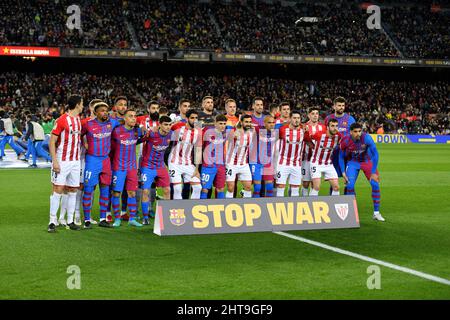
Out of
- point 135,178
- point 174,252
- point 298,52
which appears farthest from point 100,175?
point 298,52

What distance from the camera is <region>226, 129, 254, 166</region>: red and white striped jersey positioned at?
34.7ft

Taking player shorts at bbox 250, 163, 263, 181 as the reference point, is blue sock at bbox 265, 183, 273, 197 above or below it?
below

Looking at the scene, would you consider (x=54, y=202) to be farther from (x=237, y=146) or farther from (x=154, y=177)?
(x=237, y=146)

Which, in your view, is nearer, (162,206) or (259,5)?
(162,206)

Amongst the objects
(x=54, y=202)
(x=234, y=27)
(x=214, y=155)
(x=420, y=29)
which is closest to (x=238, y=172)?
(x=214, y=155)

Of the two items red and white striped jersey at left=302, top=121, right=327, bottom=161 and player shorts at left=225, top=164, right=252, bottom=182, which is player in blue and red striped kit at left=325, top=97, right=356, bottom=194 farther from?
player shorts at left=225, top=164, right=252, bottom=182

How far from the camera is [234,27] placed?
45.2m

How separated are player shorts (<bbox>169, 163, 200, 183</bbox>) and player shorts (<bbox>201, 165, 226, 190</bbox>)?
9.0 inches

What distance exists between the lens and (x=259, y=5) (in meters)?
48.3

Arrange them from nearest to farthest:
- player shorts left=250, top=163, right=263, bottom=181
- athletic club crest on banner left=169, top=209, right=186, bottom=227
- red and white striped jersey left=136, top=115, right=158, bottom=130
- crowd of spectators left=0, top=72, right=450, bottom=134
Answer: athletic club crest on banner left=169, top=209, right=186, bottom=227 → red and white striped jersey left=136, top=115, right=158, bottom=130 → player shorts left=250, top=163, right=263, bottom=181 → crowd of spectators left=0, top=72, right=450, bottom=134

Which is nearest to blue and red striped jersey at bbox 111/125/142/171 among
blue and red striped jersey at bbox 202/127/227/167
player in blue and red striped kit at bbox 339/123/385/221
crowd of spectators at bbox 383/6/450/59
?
blue and red striped jersey at bbox 202/127/227/167
